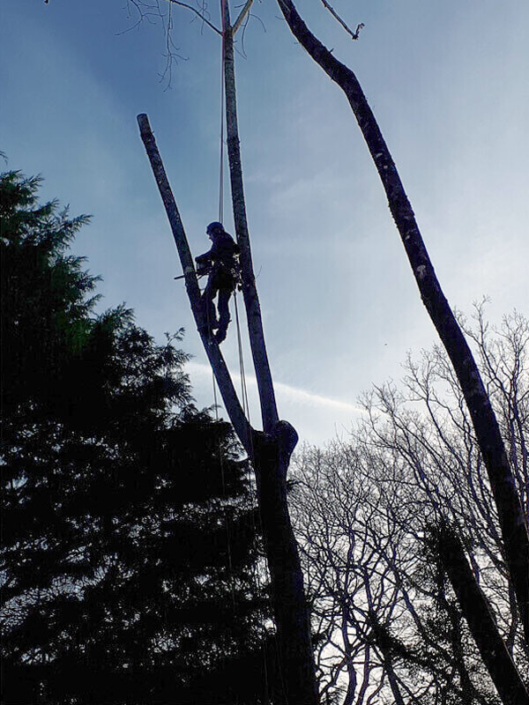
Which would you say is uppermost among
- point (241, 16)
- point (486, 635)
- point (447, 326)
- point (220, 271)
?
point (241, 16)

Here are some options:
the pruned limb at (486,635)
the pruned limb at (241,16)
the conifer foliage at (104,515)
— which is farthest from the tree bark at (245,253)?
the pruned limb at (486,635)

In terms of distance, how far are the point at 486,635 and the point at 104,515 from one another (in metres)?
4.62

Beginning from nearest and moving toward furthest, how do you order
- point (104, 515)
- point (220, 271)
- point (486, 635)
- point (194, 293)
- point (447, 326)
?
point (447, 326)
point (486, 635)
point (104, 515)
point (194, 293)
point (220, 271)

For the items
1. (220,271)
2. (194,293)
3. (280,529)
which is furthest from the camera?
(220,271)

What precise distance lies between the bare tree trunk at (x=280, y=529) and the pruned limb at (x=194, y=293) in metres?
0.01

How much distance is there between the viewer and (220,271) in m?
6.34

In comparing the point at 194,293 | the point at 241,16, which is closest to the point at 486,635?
the point at 194,293

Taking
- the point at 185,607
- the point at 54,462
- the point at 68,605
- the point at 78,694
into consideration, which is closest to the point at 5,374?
the point at 54,462

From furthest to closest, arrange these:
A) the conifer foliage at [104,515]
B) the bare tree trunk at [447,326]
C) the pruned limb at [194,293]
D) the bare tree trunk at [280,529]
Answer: the pruned limb at [194,293]
the conifer foliage at [104,515]
the bare tree trunk at [280,529]
the bare tree trunk at [447,326]

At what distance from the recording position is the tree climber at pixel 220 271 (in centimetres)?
627

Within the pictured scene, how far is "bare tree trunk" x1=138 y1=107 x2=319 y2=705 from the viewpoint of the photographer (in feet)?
12.4

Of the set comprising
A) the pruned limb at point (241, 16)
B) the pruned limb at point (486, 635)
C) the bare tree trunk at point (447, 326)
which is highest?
the pruned limb at point (241, 16)

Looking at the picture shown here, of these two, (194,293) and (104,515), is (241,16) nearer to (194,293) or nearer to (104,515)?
(194,293)

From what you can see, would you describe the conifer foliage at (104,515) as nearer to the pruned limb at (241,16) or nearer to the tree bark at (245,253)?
the tree bark at (245,253)
